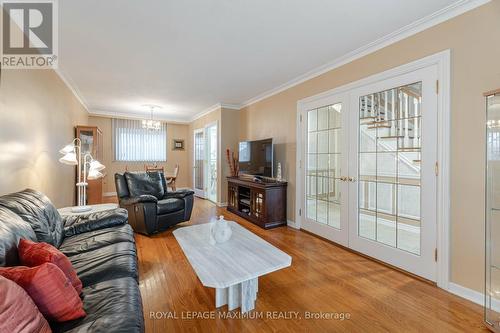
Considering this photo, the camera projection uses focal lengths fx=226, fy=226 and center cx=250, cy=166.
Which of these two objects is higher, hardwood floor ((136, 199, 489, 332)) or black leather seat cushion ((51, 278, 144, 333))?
black leather seat cushion ((51, 278, 144, 333))

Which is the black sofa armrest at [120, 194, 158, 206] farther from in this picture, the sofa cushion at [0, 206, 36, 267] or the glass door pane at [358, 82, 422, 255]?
the glass door pane at [358, 82, 422, 255]

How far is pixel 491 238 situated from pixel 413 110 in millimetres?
1291

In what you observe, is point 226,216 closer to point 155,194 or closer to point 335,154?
point 155,194

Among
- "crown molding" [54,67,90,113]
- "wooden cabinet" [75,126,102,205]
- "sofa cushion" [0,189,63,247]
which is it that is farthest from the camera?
"wooden cabinet" [75,126,102,205]

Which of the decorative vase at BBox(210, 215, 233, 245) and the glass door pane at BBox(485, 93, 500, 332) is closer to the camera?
the glass door pane at BBox(485, 93, 500, 332)

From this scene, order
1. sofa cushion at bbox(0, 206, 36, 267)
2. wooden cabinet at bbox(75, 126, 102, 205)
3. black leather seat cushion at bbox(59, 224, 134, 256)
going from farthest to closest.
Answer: wooden cabinet at bbox(75, 126, 102, 205), black leather seat cushion at bbox(59, 224, 134, 256), sofa cushion at bbox(0, 206, 36, 267)

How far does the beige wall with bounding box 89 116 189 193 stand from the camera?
6.71 meters

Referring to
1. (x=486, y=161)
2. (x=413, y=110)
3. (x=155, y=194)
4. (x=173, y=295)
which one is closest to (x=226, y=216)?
(x=155, y=194)

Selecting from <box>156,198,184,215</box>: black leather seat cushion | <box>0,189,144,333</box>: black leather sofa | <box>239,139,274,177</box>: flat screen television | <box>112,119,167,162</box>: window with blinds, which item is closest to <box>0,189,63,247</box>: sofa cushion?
<box>0,189,144,333</box>: black leather sofa

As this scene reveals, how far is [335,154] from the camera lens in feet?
10.5

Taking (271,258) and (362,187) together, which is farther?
(362,187)

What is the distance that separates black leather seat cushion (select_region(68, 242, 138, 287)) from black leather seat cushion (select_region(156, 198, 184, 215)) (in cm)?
161

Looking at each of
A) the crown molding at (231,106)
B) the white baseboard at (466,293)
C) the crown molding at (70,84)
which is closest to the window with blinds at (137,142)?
the crown molding at (70,84)

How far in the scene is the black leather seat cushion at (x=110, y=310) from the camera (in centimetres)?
98
